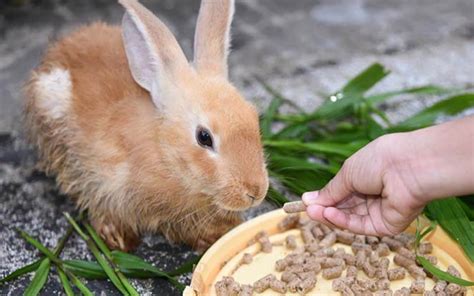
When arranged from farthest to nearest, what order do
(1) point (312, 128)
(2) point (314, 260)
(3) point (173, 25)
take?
(3) point (173, 25) < (1) point (312, 128) < (2) point (314, 260)

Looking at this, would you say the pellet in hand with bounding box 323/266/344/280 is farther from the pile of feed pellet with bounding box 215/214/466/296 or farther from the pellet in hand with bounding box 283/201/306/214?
the pellet in hand with bounding box 283/201/306/214

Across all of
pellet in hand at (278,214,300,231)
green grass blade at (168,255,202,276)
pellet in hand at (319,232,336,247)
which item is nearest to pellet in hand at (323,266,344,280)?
pellet in hand at (319,232,336,247)

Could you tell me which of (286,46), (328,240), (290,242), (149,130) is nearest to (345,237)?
(328,240)

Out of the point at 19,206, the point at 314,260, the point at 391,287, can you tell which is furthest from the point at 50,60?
the point at 391,287

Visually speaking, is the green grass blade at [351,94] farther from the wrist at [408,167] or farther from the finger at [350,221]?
the wrist at [408,167]

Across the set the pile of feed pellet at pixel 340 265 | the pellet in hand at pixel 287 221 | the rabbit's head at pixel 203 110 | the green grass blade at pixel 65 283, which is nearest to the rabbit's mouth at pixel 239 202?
the rabbit's head at pixel 203 110

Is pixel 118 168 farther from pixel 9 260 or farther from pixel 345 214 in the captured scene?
pixel 345 214
